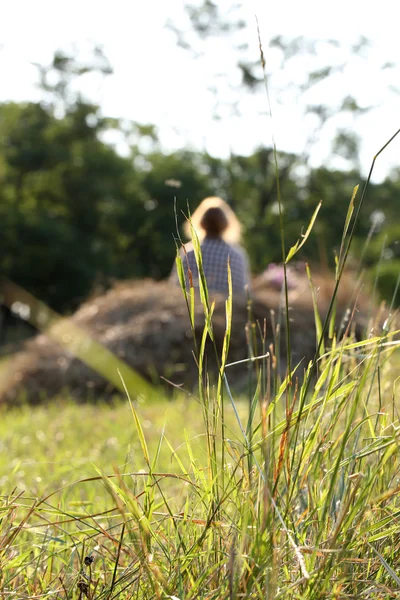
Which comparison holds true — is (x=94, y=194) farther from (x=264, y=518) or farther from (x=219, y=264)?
(x=264, y=518)

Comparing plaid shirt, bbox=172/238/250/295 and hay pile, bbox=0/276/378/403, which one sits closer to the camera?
plaid shirt, bbox=172/238/250/295

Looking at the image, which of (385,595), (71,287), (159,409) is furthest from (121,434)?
(71,287)

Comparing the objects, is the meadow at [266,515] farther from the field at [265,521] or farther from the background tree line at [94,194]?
the background tree line at [94,194]

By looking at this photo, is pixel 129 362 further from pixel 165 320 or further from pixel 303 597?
pixel 303 597

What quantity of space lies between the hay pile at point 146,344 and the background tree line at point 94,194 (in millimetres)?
18027

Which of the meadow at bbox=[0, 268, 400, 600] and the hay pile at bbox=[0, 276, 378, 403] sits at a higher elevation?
the meadow at bbox=[0, 268, 400, 600]

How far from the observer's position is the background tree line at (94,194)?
27750 millimetres

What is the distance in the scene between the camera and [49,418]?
5.49m

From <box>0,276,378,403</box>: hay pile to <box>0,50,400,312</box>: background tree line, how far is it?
710 inches

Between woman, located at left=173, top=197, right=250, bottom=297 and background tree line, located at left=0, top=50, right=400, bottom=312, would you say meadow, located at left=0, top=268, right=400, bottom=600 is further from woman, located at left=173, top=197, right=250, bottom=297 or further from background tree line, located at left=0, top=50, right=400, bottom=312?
background tree line, located at left=0, top=50, right=400, bottom=312

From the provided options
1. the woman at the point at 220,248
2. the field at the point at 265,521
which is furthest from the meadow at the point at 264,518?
the woman at the point at 220,248

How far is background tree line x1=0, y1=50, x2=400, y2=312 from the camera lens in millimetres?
27750

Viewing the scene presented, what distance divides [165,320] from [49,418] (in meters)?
2.71

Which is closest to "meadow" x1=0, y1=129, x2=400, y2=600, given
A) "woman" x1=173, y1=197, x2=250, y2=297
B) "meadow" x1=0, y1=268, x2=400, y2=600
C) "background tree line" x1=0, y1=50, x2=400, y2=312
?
"meadow" x1=0, y1=268, x2=400, y2=600
